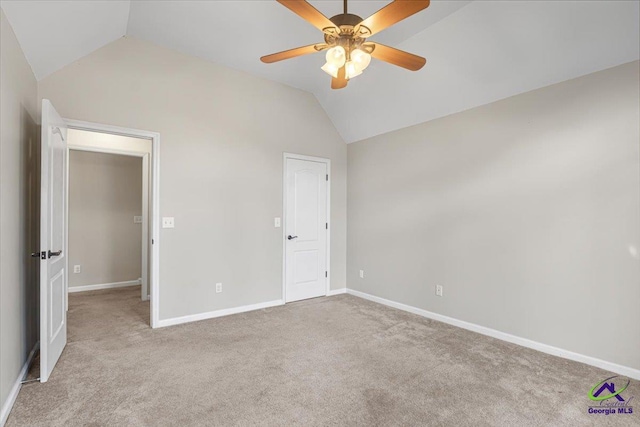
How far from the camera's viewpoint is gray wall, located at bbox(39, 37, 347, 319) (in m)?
3.12

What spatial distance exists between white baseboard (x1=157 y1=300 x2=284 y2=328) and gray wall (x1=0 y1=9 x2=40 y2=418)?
3.57 ft

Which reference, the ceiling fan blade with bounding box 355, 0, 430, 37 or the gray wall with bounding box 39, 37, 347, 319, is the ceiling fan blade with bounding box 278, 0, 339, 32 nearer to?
the ceiling fan blade with bounding box 355, 0, 430, 37

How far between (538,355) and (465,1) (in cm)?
306

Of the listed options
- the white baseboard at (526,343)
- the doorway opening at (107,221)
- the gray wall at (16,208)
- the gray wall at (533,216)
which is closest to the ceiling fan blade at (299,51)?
the gray wall at (16,208)

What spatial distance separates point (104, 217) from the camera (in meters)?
5.18

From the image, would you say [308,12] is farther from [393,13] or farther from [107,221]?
[107,221]

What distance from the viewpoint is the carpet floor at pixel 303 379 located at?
1883 millimetres

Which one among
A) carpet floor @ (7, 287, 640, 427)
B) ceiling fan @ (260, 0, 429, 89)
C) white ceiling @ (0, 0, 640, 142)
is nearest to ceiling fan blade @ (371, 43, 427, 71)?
ceiling fan @ (260, 0, 429, 89)

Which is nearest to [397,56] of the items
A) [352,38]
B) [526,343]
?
[352,38]

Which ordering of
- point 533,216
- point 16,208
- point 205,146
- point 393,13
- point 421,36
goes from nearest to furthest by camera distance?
point 393,13
point 16,208
point 533,216
point 421,36
point 205,146

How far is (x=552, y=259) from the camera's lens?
2.75m

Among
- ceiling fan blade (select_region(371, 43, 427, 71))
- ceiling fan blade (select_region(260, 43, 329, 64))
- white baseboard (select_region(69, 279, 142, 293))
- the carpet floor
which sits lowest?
the carpet floor

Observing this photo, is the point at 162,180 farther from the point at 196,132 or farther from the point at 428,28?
the point at 428,28

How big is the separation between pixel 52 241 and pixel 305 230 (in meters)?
2.83
